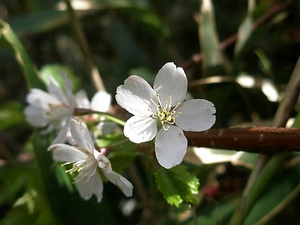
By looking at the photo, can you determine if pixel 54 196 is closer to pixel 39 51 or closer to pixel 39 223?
pixel 39 223

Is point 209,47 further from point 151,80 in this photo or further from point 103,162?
point 103,162

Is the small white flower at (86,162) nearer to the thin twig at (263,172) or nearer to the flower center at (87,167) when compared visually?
the flower center at (87,167)

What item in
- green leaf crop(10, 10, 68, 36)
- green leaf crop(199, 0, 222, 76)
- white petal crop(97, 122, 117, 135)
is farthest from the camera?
green leaf crop(10, 10, 68, 36)

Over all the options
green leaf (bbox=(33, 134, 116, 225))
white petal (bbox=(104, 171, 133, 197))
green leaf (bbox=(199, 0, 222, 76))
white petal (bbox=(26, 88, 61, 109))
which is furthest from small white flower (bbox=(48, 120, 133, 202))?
green leaf (bbox=(199, 0, 222, 76))

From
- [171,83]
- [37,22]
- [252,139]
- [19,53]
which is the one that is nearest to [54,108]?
[19,53]

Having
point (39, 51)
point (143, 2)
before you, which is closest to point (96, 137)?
point (143, 2)

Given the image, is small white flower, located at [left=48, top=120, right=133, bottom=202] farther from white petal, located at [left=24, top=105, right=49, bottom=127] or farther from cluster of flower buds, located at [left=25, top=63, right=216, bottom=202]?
white petal, located at [left=24, top=105, right=49, bottom=127]

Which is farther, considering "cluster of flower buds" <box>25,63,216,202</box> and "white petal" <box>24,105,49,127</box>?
"white petal" <box>24,105,49,127</box>
